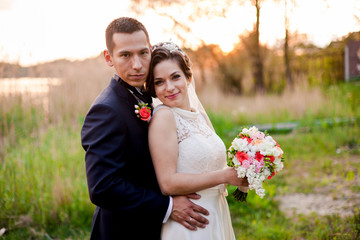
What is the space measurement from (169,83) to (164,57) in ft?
0.68

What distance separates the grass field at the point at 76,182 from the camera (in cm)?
423

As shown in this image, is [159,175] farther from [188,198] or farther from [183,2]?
[183,2]

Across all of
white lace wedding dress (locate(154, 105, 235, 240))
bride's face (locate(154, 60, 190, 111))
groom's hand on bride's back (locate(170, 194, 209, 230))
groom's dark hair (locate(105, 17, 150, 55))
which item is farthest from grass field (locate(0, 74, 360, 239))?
groom's dark hair (locate(105, 17, 150, 55))

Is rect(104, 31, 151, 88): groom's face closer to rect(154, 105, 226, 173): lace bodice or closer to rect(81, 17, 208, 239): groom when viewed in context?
rect(81, 17, 208, 239): groom

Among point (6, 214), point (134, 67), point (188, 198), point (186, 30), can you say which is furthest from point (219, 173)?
point (186, 30)

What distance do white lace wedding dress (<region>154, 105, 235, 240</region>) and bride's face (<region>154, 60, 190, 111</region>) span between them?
74 millimetres

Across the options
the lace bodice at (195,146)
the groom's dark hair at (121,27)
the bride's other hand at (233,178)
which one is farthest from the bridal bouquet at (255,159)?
the groom's dark hair at (121,27)

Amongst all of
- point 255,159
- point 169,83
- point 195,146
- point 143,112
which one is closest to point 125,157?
point 143,112

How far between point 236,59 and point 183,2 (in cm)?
419

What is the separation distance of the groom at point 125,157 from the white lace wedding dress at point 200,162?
0.08m

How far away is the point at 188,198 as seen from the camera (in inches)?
91.6

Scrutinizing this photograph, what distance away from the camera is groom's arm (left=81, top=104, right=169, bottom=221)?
204 centimetres

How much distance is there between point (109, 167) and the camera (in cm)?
205

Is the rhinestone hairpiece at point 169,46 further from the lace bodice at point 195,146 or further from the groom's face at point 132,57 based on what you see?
the lace bodice at point 195,146
